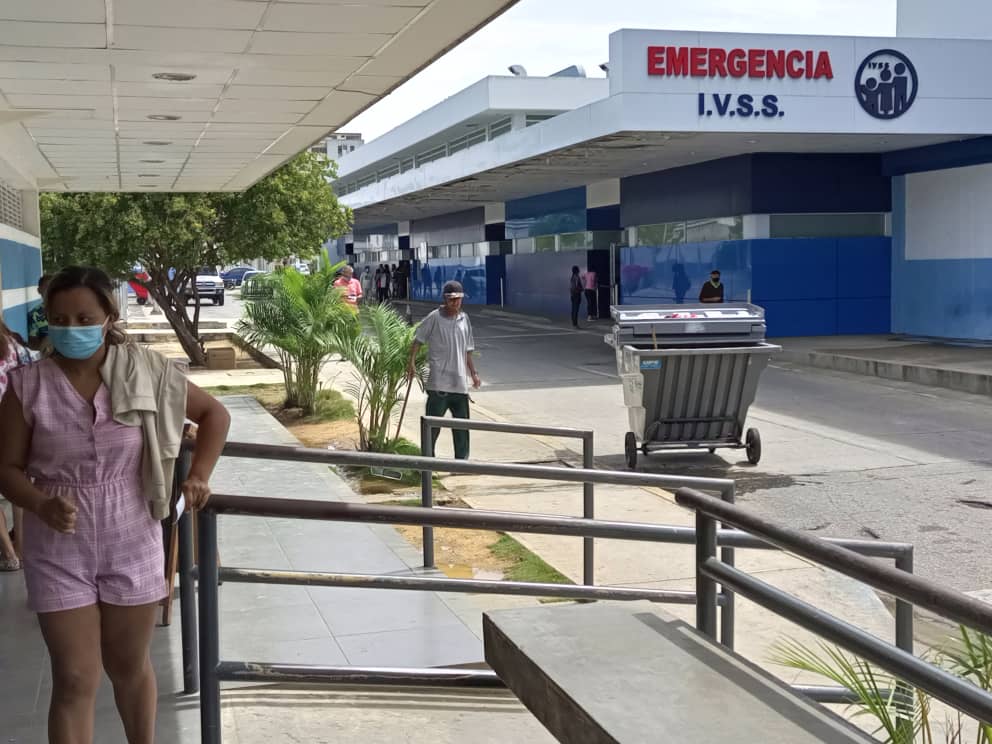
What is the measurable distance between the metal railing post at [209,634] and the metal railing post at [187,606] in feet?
2.82

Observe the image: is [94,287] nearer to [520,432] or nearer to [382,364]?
[520,432]

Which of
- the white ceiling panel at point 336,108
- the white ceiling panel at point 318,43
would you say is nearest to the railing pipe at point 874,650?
the white ceiling panel at point 318,43

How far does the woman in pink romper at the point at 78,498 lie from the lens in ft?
11.2

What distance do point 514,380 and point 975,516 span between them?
426 inches

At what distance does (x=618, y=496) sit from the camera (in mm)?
10359

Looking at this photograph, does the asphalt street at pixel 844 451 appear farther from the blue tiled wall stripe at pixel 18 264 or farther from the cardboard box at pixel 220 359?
the blue tiled wall stripe at pixel 18 264

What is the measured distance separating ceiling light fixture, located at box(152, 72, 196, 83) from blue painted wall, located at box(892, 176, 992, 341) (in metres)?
17.7

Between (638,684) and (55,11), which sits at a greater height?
(55,11)

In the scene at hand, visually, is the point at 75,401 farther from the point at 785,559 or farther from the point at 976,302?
the point at 976,302

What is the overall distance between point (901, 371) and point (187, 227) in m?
12.2

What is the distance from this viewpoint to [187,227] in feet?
66.6

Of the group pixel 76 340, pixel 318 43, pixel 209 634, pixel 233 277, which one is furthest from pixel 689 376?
pixel 233 277

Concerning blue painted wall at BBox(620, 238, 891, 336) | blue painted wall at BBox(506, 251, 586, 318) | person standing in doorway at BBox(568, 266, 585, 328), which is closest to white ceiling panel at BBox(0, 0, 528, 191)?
blue painted wall at BBox(620, 238, 891, 336)

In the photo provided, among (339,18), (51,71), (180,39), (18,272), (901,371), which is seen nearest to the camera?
(339,18)
